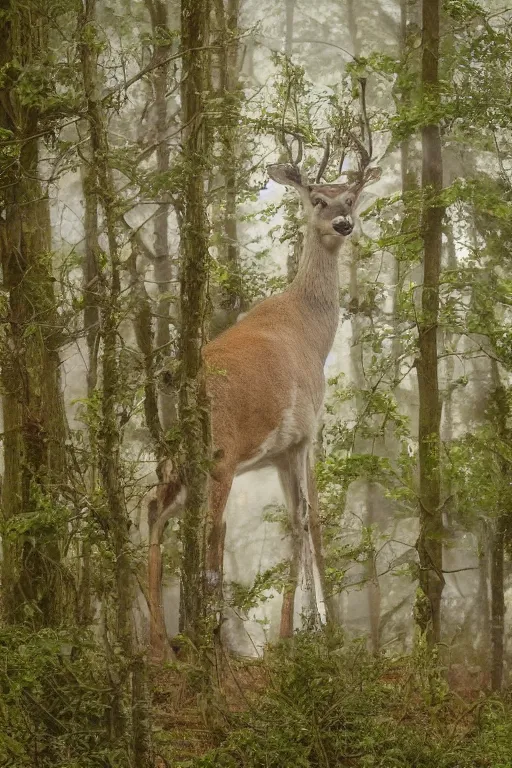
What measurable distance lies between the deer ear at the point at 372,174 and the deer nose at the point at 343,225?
25cm

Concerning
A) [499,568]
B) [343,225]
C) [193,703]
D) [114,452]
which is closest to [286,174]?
[343,225]

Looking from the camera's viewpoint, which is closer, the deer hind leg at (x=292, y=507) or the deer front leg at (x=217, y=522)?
the deer front leg at (x=217, y=522)

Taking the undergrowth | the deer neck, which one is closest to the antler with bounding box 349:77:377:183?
the deer neck

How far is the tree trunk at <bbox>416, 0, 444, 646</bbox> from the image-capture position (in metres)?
5.06

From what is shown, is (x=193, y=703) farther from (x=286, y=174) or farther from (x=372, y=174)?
(x=372, y=174)

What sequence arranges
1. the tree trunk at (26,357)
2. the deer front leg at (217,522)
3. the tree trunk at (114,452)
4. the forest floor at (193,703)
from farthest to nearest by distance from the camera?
1. the deer front leg at (217,522)
2. the tree trunk at (26,357)
3. the forest floor at (193,703)
4. the tree trunk at (114,452)

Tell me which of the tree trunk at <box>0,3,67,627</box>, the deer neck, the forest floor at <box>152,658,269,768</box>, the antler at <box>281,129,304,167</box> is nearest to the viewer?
the forest floor at <box>152,658,269,768</box>

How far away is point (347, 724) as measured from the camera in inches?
149

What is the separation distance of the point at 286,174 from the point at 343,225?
1.42 ft

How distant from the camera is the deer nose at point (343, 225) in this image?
5.40m

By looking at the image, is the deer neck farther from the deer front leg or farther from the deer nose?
the deer front leg

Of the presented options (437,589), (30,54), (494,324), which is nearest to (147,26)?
(30,54)

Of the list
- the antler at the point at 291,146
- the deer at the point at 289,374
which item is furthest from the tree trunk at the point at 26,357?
the antler at the point at 291,146

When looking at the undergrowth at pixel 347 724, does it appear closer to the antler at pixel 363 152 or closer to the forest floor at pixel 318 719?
the forest floor at pixel 318 719
